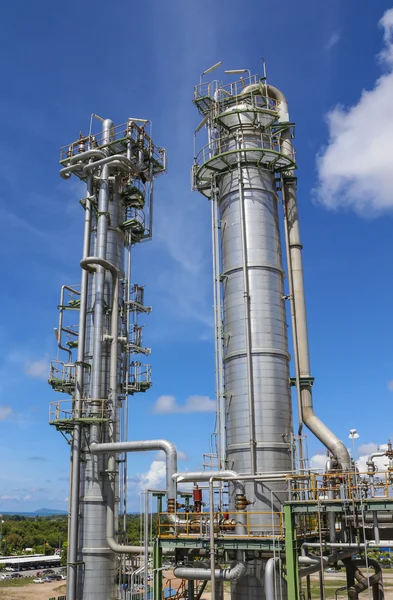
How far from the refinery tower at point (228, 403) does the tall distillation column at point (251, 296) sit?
7cm

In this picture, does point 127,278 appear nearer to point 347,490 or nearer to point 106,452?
point 106,452

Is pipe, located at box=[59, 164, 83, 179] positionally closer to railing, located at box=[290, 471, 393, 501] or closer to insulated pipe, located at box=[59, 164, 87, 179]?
insulated pipe, located at box=[59, 164, 87, 179]

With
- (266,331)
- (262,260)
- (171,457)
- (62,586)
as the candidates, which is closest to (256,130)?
(262,260)

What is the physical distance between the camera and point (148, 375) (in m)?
33.1

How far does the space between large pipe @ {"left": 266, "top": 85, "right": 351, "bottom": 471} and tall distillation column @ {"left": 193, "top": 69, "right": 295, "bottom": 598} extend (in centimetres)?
82

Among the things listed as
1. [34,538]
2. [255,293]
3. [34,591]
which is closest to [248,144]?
[255,293]

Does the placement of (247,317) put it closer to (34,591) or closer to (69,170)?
(69,170)

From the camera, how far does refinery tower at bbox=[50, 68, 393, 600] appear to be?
2147 centimetres

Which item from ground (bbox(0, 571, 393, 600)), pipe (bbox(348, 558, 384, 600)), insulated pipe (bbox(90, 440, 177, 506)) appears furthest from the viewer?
ground (bbox(0, 571, 393, 600))

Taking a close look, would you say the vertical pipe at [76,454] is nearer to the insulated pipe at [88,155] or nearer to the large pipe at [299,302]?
the insulated pipe at [88,155]

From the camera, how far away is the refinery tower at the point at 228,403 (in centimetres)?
2147

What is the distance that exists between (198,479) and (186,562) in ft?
11.8

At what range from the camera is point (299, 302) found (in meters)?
28.9

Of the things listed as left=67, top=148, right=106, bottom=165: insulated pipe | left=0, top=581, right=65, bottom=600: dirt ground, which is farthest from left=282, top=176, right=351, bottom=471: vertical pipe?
left=0, top=581, right=65, bottom=600: dirt ground
